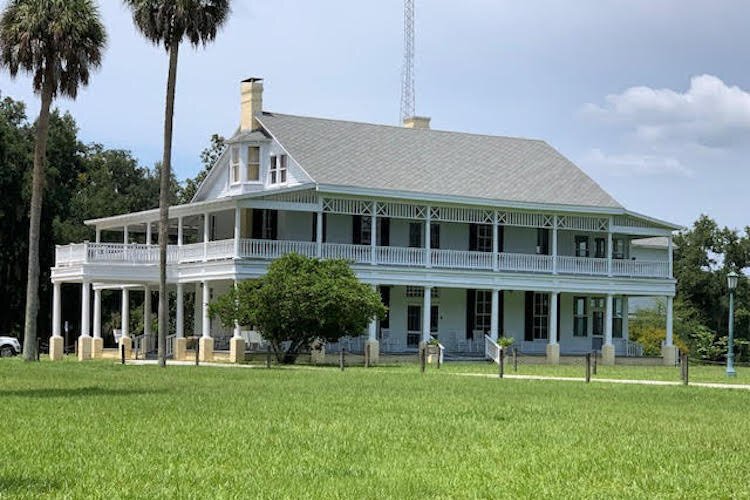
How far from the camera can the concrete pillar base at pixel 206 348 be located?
49719 mm

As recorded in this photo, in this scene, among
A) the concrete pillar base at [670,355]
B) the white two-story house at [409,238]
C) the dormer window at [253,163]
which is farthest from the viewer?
the concrete pillar base at [670,355]

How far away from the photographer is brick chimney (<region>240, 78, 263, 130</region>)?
55781 millimetres

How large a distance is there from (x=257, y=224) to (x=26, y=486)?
39680 mm

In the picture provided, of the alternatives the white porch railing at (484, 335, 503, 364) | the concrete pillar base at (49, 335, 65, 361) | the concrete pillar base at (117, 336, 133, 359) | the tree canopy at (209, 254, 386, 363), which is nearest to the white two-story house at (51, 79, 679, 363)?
the concrete pillar base at (49, 335, 65, 361)

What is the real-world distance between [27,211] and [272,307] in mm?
24507

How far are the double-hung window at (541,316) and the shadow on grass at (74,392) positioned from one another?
33172 millimetres

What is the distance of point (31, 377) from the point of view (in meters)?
32.8

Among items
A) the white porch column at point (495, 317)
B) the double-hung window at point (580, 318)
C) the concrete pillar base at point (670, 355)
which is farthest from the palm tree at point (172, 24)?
the concrete pillar base at point (670, 355)

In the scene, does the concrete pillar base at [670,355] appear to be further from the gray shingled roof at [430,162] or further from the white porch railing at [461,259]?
the white porch railing at [461,259]

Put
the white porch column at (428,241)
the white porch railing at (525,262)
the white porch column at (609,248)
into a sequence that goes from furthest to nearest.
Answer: the white porch column at (609,248) → the white porch railing at (525,262) → the white porch column at (428,241)

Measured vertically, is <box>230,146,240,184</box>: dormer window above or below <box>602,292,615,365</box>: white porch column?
above

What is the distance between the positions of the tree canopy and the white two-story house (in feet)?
8.68

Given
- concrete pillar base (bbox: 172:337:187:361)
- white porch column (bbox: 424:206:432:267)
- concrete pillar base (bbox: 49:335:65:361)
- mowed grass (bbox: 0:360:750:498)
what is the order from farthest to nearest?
white porch column (bbox: 424:206:432:267), concrete pillar base (bbox: 172:337:187:361), concrete pillar base (bbox: 49:335:65:361), mowed grass (bbox: 0:360:750:498)

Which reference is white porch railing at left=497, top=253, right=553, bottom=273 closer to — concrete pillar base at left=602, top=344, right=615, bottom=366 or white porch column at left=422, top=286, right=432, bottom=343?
white porch column at left=422, top=286, right=432, bottom=343
